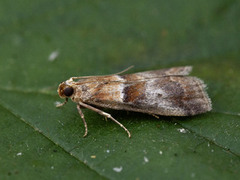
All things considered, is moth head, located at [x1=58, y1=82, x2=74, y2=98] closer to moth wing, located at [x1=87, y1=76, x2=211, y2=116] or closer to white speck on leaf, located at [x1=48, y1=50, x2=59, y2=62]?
moth wing, located at [x1=87, y1=76, x2=211, y2=116]

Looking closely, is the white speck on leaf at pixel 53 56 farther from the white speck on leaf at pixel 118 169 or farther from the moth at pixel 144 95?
the white speck on leaf at pixel 118 169

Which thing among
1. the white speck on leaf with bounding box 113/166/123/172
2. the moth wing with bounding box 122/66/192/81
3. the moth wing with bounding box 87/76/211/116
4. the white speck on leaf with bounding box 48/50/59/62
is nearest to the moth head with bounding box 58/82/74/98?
the moth wing with bounding box 87/76/211/116

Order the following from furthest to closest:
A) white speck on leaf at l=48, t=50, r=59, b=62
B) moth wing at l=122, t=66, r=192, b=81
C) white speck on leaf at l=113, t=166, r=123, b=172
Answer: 1. white speck on leaf at l=48, t=50, r=59, b=62
2. moth wing at l=122, t=66, r=192, b=81
3. white speck on leaf at l=113, t=166, r=123, b=172

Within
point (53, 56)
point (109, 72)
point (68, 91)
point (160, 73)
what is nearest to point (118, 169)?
point (68, 91)

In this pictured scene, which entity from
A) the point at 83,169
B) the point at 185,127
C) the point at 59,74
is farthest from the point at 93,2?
the point at 83,169

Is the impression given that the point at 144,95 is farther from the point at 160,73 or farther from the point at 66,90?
the point at 66,90
